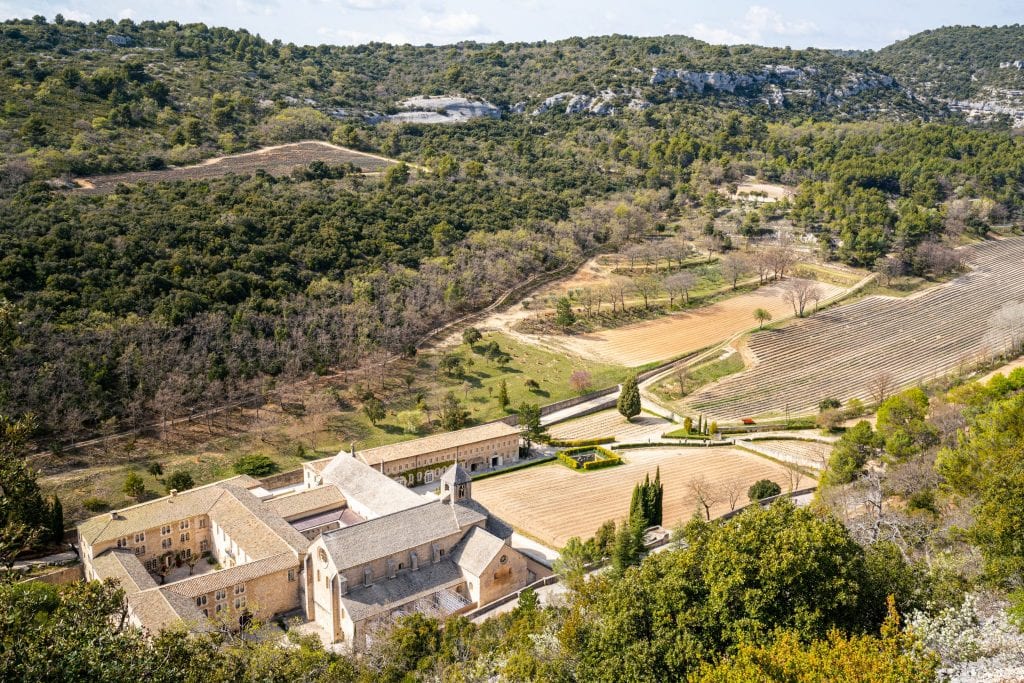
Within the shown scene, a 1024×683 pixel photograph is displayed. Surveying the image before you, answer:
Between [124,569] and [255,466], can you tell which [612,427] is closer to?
[255,466]

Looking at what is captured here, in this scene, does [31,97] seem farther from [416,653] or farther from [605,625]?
[605,625]

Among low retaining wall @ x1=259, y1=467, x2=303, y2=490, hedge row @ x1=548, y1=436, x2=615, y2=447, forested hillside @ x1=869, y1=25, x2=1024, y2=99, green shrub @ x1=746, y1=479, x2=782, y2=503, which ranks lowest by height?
hedge row @ x1=548, y1=436, x2=615, y2=447

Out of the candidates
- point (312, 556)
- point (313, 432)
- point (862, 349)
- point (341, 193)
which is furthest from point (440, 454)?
point (341, 193)

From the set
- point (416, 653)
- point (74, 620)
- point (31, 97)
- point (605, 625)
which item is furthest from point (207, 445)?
point (31, 97)

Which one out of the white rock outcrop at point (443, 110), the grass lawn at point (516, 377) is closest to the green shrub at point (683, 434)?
the grass lawn at point (516, 377)

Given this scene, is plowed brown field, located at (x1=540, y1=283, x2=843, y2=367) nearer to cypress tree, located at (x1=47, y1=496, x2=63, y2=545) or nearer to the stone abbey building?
the stone abbey building

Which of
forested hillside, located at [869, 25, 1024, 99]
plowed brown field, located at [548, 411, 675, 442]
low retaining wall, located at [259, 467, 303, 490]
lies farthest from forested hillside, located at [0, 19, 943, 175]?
plowed brown field, located at [548, 411, 675, 442]
